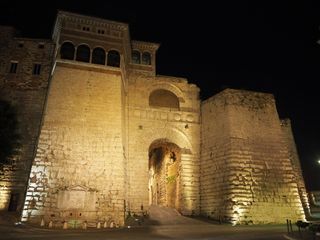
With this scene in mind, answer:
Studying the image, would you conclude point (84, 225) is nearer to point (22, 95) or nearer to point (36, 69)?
point (22, 95)

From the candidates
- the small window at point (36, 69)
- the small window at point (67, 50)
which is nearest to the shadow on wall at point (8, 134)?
the small window at point (36, 69)

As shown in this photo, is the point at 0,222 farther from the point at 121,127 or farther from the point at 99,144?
the point at 121,127

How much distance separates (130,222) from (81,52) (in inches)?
389

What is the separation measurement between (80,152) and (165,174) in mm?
8772

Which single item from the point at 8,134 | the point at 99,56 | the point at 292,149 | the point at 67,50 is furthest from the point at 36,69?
the point at 292,149

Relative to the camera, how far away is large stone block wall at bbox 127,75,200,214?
1830cm

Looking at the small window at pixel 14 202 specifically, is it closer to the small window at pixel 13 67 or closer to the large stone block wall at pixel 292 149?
the small window at pixel 13 67

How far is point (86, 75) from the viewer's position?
17.3 meters

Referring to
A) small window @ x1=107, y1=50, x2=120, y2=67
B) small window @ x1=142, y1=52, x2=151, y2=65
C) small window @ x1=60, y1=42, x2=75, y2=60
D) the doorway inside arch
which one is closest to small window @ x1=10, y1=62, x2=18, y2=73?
small window @ x1=60, y1=42, x2=75, y2=60

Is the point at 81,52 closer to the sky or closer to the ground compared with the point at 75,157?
closer to the sky

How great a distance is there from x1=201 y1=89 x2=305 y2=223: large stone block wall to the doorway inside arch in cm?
189

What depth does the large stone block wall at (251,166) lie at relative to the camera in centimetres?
1666

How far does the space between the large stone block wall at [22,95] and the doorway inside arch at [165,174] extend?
7563 mm

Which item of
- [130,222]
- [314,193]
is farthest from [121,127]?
[314,193]
